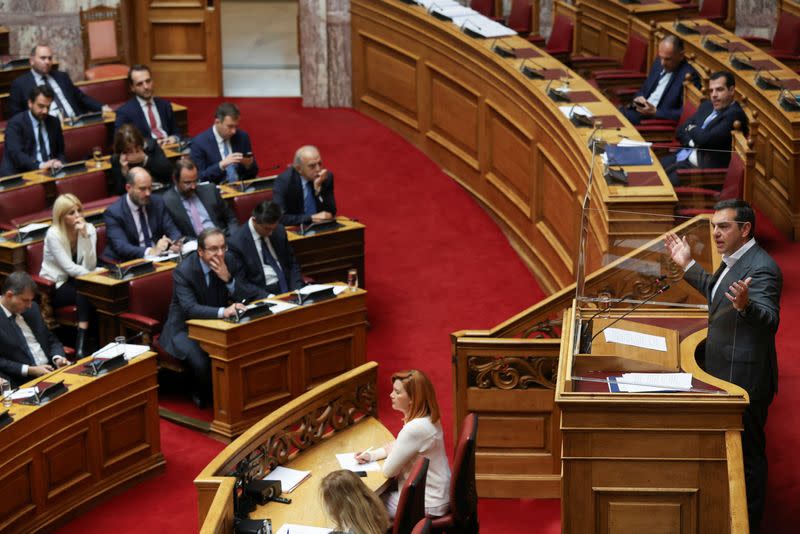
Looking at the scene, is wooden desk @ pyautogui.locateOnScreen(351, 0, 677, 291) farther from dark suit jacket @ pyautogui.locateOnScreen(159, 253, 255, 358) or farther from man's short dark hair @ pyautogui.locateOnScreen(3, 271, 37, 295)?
man's short dark hair @ pyautogui.locateOnScreen(3, 271, 37, 295)

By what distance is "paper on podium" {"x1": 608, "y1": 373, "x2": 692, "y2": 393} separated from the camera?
3879mm

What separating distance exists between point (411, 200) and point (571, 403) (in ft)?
17.5

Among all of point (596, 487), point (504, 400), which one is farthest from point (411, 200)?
point (596, 487)

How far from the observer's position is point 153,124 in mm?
8906

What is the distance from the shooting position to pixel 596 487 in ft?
12.8

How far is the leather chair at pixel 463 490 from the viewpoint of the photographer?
4.43 m

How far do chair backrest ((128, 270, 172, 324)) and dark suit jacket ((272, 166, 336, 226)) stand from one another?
1.01 meters

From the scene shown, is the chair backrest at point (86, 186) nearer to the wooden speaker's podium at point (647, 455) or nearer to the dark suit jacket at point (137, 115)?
the dark suit jacket at point (137, 115)

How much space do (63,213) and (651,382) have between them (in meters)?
3.93

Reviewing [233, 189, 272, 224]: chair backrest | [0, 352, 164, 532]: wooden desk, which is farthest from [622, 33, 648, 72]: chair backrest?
[0, 352, 164, 532]: wooden desk

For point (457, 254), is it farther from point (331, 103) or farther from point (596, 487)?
point (596, 487)

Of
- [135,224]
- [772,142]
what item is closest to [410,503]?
[135,224]

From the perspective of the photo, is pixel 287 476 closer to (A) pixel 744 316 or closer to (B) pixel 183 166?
(A) pixel 744 316

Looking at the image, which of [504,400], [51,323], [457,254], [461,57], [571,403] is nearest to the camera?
[571,403]
